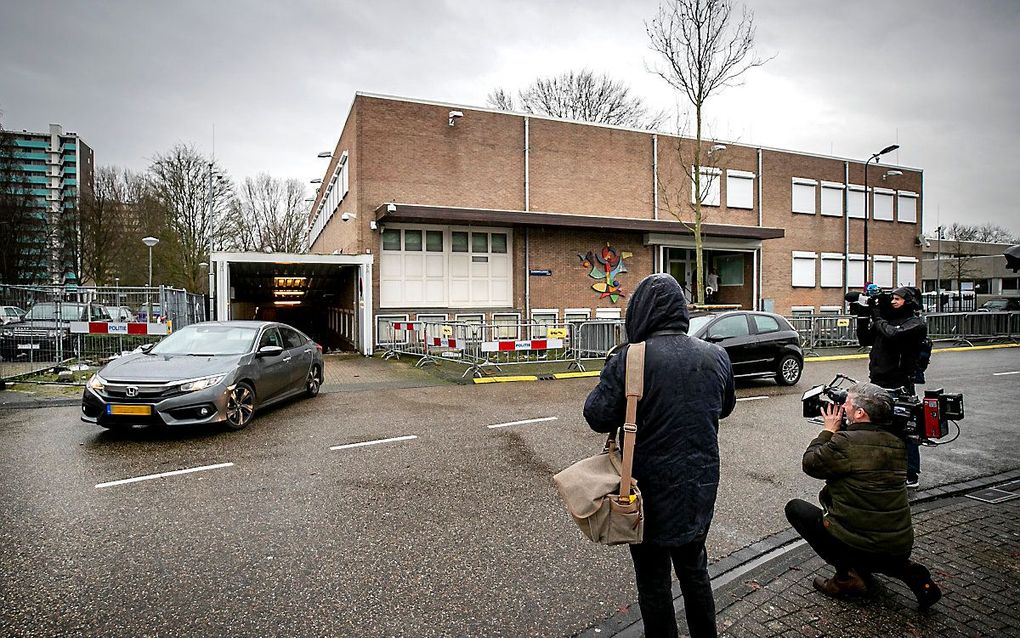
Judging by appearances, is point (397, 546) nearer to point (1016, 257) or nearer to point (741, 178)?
point (1016, 257)

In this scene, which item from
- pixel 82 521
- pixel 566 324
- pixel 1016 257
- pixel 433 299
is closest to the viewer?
pixel 82 521

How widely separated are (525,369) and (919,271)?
28254 mm

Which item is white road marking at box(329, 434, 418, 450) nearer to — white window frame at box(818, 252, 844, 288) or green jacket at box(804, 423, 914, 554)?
green jacket at box(804, 423, 914, 554)

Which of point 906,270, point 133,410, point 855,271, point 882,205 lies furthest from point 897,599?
point 906,270

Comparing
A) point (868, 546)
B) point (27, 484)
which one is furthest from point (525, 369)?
point (868, 546)

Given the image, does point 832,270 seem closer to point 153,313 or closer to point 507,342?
point 507,342

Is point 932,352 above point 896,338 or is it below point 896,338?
below

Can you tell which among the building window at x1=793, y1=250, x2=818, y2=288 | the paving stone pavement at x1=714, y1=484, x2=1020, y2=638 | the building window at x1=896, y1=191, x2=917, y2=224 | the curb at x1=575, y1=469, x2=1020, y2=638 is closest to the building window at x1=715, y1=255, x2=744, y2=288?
the building window at x1=793, y1=250, x2=818, y2=288

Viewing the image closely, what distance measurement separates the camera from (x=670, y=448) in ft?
8.68

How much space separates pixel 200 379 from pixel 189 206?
114 ft

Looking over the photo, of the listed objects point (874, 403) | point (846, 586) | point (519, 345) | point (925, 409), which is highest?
point (874, 403)

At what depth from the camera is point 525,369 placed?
1538 centimetres

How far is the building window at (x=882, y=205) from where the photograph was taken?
31.3 meters

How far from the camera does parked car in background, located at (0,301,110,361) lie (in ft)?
40.9
